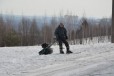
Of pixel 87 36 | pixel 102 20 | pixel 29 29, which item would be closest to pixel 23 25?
pixel 29 29

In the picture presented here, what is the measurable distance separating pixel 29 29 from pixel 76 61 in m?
85.9

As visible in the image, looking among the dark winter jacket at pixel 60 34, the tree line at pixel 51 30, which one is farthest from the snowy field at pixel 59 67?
the tree line at pixel 51 30

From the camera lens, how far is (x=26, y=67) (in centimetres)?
1243

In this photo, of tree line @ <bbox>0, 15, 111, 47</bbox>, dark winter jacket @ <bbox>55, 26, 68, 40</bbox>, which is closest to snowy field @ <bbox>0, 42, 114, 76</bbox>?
dark winter jacket @ <bbox>55, 26, 68, 40</bbox>

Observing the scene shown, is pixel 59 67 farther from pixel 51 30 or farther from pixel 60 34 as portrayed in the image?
pixel 51 30

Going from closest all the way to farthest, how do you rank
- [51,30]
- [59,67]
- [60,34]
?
[59,67]
[60,34]
[51,30]

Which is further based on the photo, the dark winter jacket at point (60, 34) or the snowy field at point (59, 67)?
the dark winter jacket at point (60, 34)

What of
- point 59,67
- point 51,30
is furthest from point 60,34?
point 51,30

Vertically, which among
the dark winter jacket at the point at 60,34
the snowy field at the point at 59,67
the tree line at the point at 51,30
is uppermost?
the dark winter jacket at the point at 60,34

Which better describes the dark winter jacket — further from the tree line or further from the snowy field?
the tree line

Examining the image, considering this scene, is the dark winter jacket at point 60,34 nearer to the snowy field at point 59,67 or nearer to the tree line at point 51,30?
the snowy field at point 59,67

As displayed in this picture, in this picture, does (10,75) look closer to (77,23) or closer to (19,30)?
(19,30)

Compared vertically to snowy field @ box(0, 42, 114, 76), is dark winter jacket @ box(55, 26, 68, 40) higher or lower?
higher

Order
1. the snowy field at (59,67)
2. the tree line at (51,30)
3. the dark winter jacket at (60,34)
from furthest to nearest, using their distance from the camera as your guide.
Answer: the tree line at (51,30)
the dark winter jacket at (60,34)
the snowy field at (59,67)
